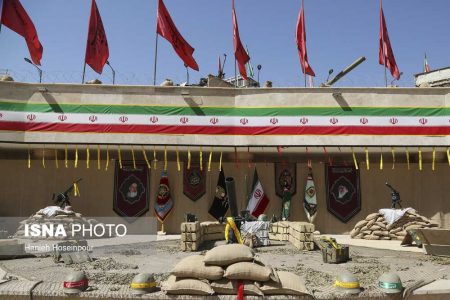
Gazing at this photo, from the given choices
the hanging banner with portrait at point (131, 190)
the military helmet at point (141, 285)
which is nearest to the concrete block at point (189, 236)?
the hanging banner with portrait at point (131, 190)

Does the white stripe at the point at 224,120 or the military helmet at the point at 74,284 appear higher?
the white stripe at the point at 224,120

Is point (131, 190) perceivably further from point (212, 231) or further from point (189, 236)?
point (189, 236)

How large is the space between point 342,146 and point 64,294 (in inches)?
586

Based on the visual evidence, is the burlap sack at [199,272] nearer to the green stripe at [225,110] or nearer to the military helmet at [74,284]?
the military helmet at [74,284]

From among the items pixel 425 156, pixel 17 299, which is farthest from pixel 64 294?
pixel 425 156

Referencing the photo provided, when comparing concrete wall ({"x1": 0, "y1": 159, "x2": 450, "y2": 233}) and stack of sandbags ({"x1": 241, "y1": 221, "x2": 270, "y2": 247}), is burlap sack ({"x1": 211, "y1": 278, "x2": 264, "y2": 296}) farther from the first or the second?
concrete wall ({"x1": 0, "y1": 159, "x2": 450, "y2": 233})

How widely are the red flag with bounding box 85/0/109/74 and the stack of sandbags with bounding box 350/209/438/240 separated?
1501 cm

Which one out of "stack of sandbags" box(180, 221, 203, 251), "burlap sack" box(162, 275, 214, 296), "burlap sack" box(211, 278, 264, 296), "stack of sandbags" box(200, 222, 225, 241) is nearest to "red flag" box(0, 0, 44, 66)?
"stack of sandbags" box(200, 222, 225, 241)

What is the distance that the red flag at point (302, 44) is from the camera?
22297 mm

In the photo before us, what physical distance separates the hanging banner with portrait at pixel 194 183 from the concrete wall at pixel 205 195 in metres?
0.20

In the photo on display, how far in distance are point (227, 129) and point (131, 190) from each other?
215 inches

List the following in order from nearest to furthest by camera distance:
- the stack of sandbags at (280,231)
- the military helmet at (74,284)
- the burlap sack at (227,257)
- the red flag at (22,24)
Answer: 1. the military helmet at (74,284)
2. the burlap sack at (227,257)
3. the stack of sandbags at (280,231)
4. the red flag at (22,24)

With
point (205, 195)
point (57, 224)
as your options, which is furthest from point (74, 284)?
point (205, 195)

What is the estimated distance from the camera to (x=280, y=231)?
15977mm
